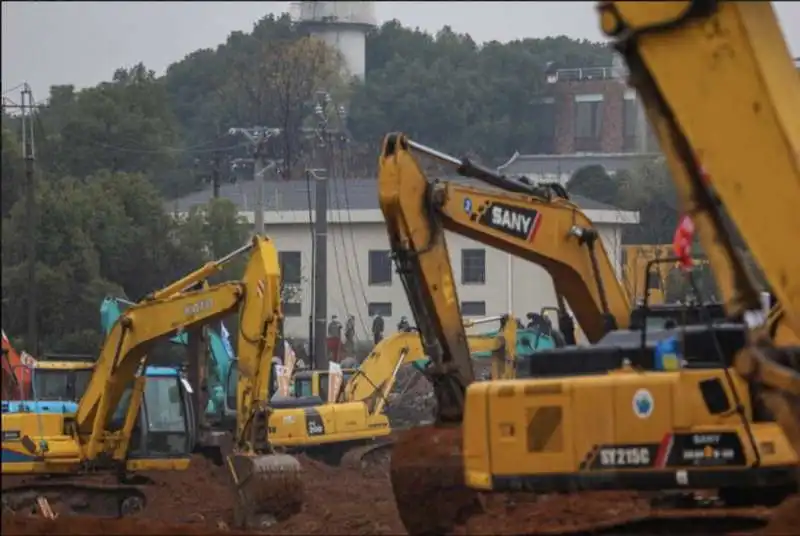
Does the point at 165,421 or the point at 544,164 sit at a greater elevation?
the point at 544,164

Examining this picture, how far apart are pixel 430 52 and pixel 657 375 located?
42189 millimetres

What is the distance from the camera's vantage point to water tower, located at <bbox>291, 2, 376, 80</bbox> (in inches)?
1182

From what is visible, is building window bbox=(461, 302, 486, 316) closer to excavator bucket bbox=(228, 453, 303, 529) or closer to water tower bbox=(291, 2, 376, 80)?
water tower bbox=(291, 2, 376, 80)

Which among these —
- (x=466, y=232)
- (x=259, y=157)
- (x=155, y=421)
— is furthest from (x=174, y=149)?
(x=466, y=232)

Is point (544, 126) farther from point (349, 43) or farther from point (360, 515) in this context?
point (360, 515)

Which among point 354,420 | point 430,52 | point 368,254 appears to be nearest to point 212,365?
point 354,420

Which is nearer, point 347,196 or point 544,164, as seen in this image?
point 347,196

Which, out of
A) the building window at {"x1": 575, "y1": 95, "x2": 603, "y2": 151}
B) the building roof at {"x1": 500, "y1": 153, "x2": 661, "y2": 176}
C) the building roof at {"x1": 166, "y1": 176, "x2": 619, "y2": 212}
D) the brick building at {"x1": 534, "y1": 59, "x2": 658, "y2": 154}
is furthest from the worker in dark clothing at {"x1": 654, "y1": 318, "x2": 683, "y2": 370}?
the building roof at {"x1": 500, "y1": 153, "x2": 661, "y2": 176}

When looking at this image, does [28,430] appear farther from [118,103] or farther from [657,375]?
[118,103]

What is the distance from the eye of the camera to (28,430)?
23.6 meters

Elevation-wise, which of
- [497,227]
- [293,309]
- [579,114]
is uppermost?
[579,114]

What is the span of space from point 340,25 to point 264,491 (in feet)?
66.7

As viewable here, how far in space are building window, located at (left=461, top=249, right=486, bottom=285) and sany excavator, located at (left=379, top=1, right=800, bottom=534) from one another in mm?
25632

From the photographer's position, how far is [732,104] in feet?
35.1
